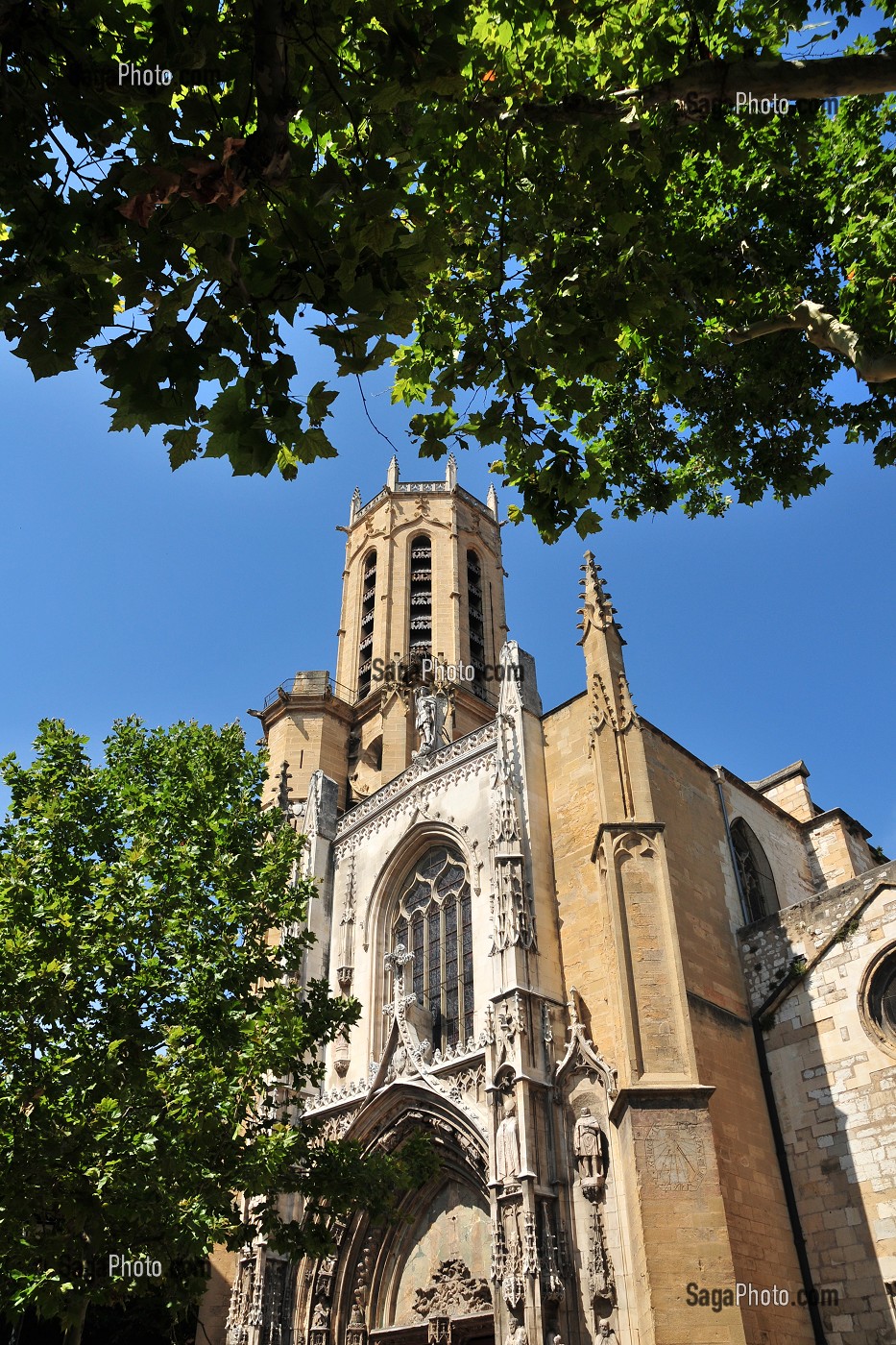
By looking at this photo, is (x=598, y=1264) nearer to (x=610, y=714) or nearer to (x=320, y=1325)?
(x=320, y=1325)

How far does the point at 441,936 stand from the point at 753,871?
230 inches

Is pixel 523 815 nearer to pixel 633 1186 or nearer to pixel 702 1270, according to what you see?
pixel 633 1186

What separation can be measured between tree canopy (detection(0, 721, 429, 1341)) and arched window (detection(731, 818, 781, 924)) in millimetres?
7743

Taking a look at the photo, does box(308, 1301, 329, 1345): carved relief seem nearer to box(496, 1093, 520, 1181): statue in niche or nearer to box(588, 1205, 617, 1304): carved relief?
box(496, 1093, 520, 1181): statue in niche

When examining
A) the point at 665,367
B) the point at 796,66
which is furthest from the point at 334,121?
the point at 665,367

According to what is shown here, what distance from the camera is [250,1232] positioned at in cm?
1023

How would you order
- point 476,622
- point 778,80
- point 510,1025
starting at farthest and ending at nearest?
point 476,622 → point 510,1025 → point 778,80

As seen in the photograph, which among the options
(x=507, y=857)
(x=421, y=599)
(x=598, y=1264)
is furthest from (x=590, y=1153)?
(x=421, y=599)

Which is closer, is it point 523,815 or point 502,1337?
point 502,1337

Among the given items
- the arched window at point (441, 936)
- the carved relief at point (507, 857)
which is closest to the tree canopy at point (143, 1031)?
the carved relief at point (507, 857)

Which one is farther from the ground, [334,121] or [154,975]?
[334,121]

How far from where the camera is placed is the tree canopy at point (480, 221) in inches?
174

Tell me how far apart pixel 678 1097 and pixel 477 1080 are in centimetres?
349

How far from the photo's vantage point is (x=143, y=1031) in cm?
1036
